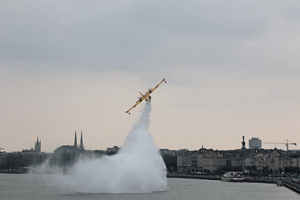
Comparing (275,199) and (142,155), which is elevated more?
(142,155)

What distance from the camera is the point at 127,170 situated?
90.4 meters

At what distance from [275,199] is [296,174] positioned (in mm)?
103630

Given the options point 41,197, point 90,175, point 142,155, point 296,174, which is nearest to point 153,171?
point 142,155

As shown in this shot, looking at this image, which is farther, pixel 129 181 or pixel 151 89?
pixel 151 89

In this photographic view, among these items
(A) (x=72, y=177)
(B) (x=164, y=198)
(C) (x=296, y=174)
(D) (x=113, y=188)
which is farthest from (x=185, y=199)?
(C) (x=296, y=174)

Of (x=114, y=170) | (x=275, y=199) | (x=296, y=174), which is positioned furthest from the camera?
(x=296, y=174)

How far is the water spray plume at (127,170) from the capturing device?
89.9 meters

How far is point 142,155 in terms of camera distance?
93812 millimetres

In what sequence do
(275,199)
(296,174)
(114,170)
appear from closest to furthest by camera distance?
(114,170) → (275,199) → (296,174)

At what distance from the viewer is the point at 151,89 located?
331 ft

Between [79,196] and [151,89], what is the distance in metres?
20.9

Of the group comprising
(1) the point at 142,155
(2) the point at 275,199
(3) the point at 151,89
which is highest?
(3) the point at 151,89

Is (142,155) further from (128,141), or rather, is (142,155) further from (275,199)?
(275,199)

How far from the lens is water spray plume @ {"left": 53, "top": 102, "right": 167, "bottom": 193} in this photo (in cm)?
8988
